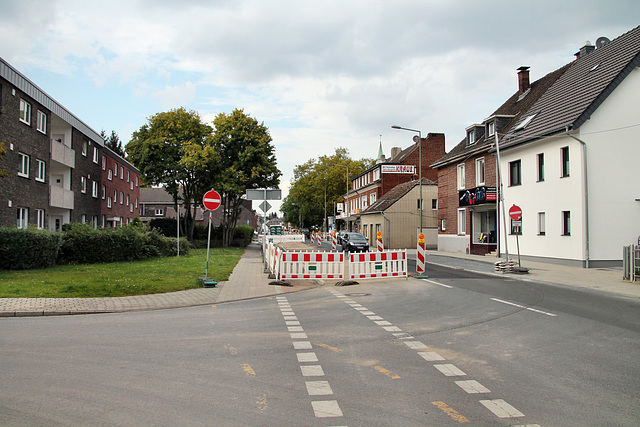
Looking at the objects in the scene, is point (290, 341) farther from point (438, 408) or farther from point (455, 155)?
point (455, 155)

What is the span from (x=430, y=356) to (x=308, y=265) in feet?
33.5

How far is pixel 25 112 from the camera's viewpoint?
25281mm

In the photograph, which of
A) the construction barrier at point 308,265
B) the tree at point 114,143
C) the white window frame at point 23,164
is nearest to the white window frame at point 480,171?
the construction barrier at point 308,265

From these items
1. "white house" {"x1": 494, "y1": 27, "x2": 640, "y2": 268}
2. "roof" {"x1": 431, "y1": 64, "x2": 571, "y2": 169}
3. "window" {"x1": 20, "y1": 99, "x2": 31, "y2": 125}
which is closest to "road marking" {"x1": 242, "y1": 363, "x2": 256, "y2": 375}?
"white house" {"x1": 494, "y1": 27, "x2": 640, "y2": 268}

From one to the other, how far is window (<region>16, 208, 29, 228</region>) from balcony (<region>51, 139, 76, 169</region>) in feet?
14.8

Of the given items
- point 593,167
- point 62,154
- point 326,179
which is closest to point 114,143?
→ point 326,179

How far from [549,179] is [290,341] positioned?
70.9 feet

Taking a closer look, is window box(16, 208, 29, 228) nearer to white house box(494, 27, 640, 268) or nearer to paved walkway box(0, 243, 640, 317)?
paved walkway box(0, 243, 640, 317)

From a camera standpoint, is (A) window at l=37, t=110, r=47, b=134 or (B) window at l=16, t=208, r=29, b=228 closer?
(B) window at l=16, t=208, r=29, b=228

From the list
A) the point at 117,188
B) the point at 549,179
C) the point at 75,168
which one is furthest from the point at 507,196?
the point at 117,188

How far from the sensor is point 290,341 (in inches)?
289

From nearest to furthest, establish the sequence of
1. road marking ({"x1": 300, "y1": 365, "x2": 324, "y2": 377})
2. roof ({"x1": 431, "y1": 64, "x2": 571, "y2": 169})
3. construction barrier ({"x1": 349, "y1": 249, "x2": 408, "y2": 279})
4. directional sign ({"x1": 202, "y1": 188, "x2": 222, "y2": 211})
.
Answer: road marking ({"x1": 300, "y1": 365, "x2": 324, "y2": 377}), directional sign ({"x1": 202, "y1": 188, "x2": 222, "y2": 211}), construction barrier ({"x1": 349, "y1": 249, "x2": 408, "y2": 279}), roof ({"x1": 431, "y1": 64, "x2": 571, "y2": 169})

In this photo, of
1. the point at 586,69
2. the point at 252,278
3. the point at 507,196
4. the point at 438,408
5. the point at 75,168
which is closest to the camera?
the point at 438,408

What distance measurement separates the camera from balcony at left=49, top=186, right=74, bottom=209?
28781 millimetres
